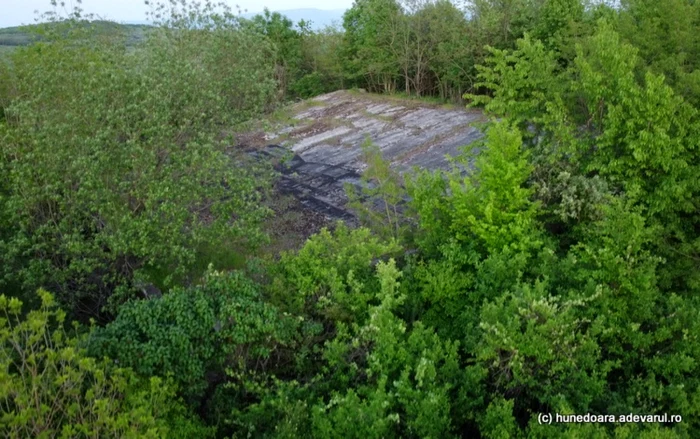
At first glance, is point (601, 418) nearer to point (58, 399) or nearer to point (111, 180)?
point (58, 399)

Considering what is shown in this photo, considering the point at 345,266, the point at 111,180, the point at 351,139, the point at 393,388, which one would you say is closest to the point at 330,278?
the point at 345,266

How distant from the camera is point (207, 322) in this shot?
8.55 m

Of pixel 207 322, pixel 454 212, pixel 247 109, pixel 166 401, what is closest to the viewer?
pixel 166 401

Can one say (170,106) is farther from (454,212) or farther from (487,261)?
(487,261)

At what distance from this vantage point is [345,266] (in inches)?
428

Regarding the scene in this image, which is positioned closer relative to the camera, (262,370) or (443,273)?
(262,370)

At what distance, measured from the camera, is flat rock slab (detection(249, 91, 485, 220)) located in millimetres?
22328

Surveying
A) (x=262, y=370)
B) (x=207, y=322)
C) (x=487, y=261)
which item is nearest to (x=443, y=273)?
(x=487, y=261)

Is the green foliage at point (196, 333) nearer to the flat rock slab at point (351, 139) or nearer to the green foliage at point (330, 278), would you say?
the green foliage at point (330, 278)

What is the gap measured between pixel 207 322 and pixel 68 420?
8.34ft

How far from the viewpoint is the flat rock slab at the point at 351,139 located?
22.3 meters

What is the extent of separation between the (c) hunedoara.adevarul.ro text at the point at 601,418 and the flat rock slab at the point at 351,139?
37.8 feet

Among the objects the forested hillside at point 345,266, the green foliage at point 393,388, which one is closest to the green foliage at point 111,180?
the forested hillside at point 345,266

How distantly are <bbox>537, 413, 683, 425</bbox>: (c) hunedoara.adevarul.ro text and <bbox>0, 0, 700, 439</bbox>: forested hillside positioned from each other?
59 millimetres
